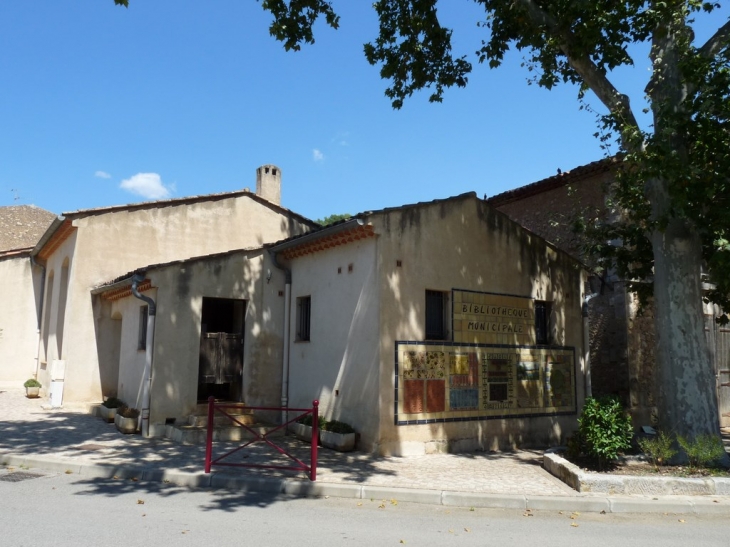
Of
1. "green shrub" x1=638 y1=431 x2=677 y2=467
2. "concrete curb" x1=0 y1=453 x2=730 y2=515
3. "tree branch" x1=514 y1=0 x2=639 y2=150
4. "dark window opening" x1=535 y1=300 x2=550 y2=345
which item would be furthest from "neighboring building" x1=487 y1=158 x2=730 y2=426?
"concrete curb" x1=0 y1=453 x2=730 y2=515

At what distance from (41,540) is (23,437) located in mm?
6284

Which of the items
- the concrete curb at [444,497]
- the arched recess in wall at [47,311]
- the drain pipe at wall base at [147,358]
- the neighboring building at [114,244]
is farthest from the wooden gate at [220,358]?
the arched recess in wall at [47,311]

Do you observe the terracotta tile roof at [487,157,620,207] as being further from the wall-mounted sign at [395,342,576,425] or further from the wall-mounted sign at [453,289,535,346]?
the wall-mounted sign at [395,342,576,425]

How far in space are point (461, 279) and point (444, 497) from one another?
4751 mm

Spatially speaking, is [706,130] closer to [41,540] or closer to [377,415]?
[377,415]

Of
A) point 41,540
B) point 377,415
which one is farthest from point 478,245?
point 41,540

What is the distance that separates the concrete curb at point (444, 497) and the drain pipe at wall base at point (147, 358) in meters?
3.21

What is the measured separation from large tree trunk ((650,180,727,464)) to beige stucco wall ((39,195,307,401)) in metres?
10.6

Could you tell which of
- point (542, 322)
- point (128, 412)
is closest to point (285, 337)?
point (128, 412)

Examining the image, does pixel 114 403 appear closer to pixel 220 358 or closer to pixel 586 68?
pixel 220 358

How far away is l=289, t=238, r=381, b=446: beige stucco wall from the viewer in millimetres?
9789

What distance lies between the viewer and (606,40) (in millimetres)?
9414

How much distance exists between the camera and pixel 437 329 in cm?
1064

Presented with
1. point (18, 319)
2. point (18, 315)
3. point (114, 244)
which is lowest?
point (18, 319)
